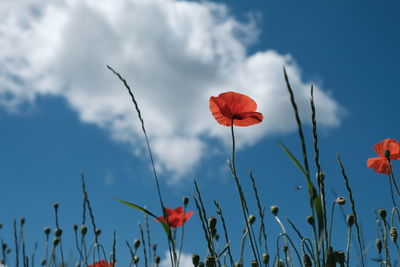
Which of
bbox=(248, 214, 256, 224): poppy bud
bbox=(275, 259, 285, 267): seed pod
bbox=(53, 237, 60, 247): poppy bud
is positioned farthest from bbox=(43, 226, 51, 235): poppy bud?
bbox=(275, 259, 285, 267): seed pod

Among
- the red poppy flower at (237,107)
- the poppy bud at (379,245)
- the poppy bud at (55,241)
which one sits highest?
the red poppy flower at (237,107)

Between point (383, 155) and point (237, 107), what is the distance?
3.55 feet

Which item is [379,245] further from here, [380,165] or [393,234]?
[380,165]

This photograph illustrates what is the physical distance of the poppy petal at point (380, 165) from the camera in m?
2.84

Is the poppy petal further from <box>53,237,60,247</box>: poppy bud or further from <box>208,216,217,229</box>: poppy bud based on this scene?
<box>53,237,60,247</box>: poppy bud

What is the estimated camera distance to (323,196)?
1013 mm

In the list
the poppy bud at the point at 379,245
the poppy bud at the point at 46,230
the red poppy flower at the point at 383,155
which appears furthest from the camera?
the poppy bud at the point at 46,230

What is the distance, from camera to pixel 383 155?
2.79 meters

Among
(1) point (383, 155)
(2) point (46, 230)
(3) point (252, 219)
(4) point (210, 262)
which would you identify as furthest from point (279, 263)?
(2) point (46, 230)

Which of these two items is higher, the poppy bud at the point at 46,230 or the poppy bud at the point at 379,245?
the poppy bud at the point at 46,230

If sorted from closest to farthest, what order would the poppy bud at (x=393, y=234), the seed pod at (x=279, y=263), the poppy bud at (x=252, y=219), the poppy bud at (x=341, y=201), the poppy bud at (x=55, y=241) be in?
1. the seed pod at (x=279, y=263)
2. the poppy bud at (x=341, y=201)
3. the poppy bud at (x=393, y=234)
4. the poppy bud at (x=252, y=219)
5. the poppy bud at (x=55, y=241)

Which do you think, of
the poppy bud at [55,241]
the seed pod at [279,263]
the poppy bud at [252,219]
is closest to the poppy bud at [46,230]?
the poppy bud at [55,241]

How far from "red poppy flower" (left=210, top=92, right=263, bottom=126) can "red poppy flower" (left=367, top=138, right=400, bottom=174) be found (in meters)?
0.94

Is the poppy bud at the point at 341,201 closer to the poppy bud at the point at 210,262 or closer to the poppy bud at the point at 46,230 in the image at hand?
the poppy bud at the point at 210,262
